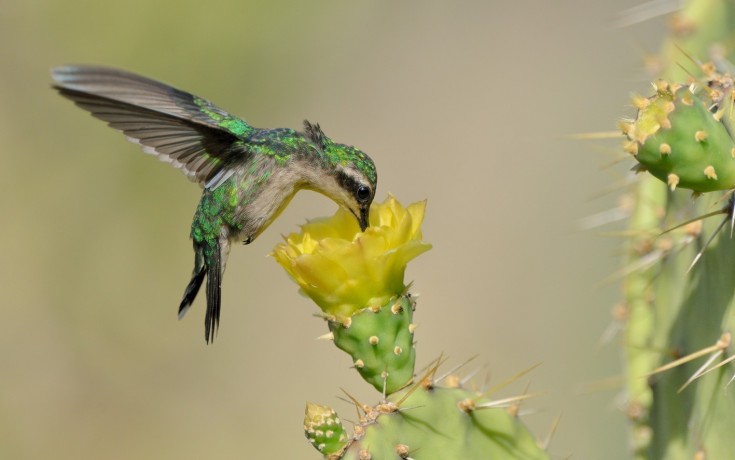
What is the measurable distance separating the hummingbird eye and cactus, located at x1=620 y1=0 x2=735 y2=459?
58 cm

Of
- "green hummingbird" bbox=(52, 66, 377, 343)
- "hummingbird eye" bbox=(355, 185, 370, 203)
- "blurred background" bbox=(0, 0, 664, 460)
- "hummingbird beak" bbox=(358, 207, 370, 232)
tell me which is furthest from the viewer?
"blurred background" bbox=(0, 0, 664, 460)

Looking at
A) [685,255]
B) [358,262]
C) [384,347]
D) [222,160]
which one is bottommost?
[384,347]

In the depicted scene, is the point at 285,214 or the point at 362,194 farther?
the point at 285,214

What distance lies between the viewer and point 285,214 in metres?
5.97

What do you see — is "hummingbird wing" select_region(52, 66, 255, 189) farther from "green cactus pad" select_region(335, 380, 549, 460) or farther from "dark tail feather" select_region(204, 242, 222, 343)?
"green cactus pad" select_region(335, 380, 549, 460)

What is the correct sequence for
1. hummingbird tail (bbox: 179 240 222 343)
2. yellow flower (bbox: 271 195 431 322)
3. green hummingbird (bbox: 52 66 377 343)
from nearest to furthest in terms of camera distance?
1. yellow flower (bbox: 271 195 431 322)
2. green hummingbird (bbox: 52 66 377 343)
3. hummingbird tail (bbox: 179 240 222 343)

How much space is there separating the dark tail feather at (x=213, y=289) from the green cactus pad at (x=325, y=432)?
2.33ft

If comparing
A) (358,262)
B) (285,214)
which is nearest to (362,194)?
(358,262)

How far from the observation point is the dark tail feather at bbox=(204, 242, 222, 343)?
7.62ft

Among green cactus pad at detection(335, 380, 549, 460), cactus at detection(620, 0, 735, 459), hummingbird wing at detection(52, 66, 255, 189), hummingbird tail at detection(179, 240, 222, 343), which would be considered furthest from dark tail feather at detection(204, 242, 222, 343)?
cactus at detection(620, 0, 735, 459)

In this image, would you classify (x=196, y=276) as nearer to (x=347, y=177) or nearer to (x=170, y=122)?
(x=170, y=122)

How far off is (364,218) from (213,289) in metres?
0.66

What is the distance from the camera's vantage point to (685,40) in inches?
91.7

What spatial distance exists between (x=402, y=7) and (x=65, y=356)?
9.88ft
